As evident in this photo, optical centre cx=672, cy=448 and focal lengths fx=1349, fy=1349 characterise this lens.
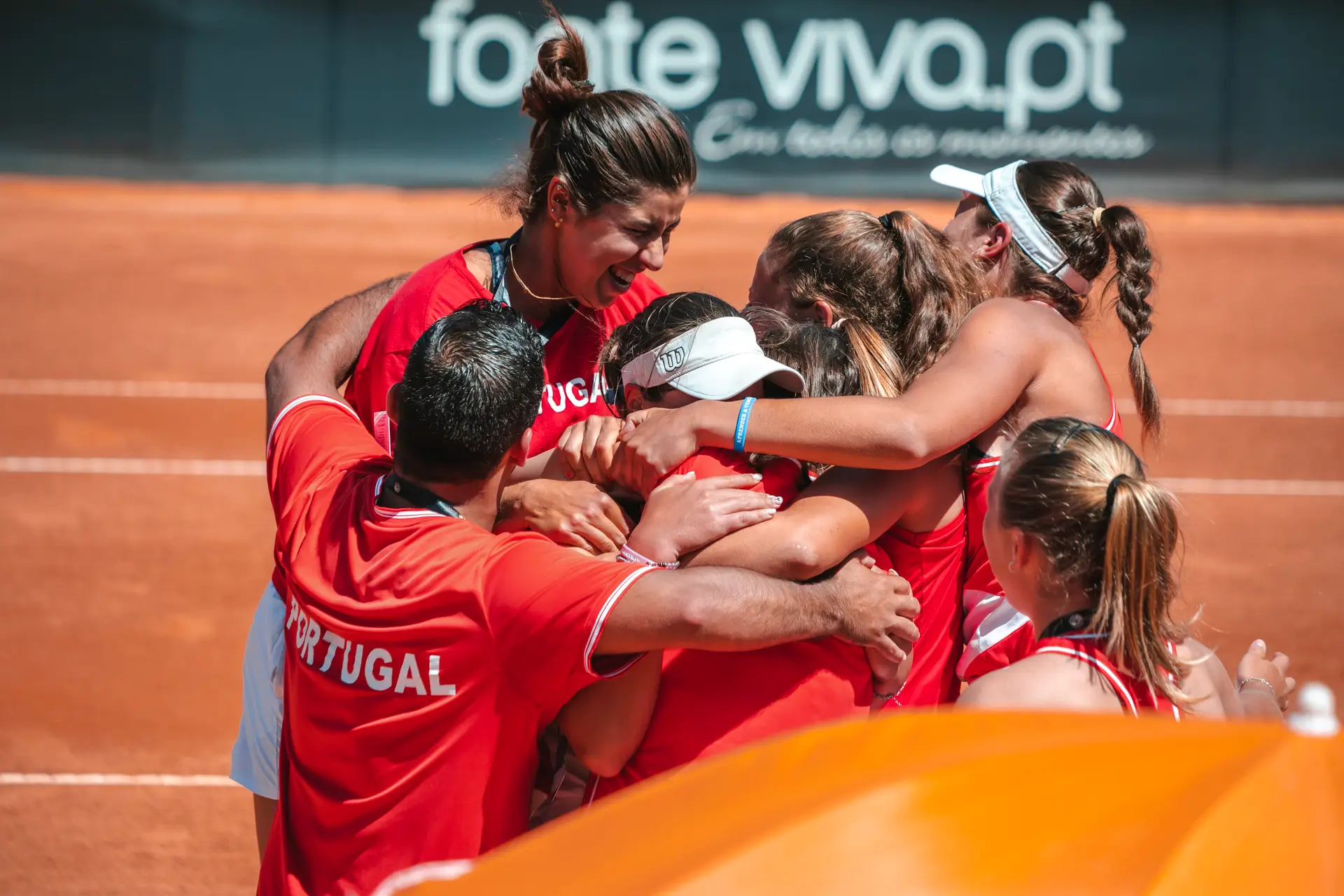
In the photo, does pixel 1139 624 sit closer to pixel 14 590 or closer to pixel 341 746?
pixel 341 746

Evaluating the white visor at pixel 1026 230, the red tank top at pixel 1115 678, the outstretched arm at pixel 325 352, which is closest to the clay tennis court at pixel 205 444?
the red tank top at pixel 1115 678

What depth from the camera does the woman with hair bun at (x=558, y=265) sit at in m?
3.69

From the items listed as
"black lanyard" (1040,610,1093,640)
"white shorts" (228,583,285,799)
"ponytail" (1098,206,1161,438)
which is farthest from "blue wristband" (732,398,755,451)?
"white shorts" (228,583,285,799)

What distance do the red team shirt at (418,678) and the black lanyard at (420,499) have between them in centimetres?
3

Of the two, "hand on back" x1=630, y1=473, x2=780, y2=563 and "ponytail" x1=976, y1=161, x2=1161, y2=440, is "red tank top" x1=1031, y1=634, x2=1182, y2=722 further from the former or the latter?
"ponytail" x1=976, y1=161, x2=1161, y2=440

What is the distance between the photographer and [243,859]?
203 inches

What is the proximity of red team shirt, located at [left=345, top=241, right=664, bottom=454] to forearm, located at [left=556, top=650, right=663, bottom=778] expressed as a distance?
3.68 feet

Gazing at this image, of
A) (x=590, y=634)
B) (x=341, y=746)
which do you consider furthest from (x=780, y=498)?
(x=341, y=746)

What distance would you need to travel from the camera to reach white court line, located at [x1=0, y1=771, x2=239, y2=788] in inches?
225

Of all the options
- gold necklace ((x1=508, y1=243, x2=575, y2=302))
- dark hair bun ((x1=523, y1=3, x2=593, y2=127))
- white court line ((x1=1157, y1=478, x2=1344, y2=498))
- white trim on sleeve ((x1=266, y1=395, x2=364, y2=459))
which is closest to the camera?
white trim on sleeve ((x1=266, y1=395, x2=364, y2=459))

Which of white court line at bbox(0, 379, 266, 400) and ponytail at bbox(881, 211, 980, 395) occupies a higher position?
ponytail at bbox(881, 211, 980, 395)

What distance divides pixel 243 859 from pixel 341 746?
2.76 meters

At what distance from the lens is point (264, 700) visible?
3777 mm

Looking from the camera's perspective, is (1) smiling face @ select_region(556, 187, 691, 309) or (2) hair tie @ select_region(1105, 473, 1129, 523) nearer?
(2) hair tie @ select_region(1105, 473, 1129, 523)
